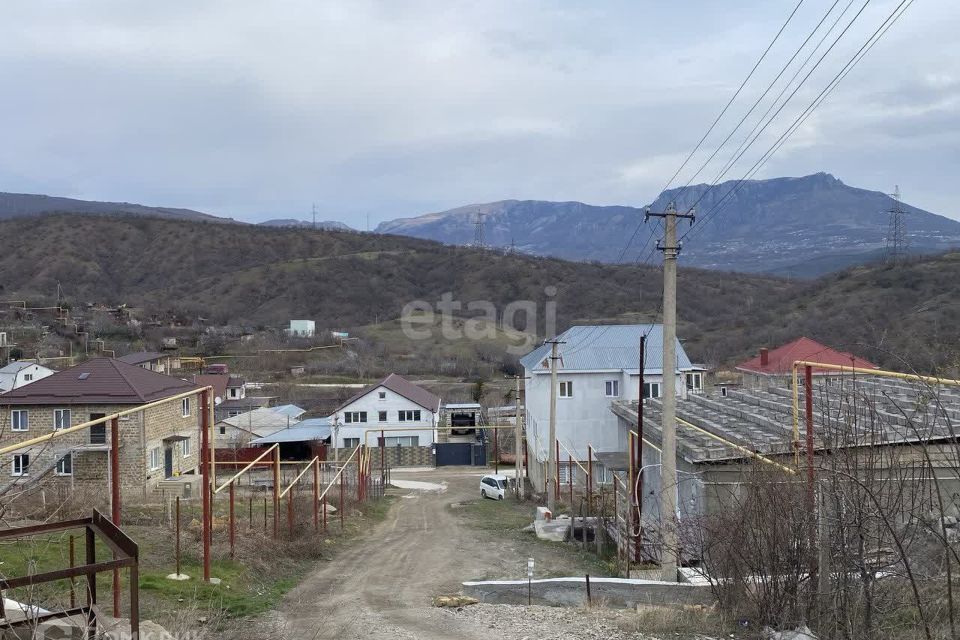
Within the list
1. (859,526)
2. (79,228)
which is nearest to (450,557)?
(859,526)

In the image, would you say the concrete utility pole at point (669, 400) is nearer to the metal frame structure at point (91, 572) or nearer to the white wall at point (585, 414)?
the metal frame structure at point (91, 572)

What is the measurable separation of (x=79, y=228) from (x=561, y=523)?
115991 mm

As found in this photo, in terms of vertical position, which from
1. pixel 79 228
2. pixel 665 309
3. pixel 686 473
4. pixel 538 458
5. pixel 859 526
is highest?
pixel 79 228

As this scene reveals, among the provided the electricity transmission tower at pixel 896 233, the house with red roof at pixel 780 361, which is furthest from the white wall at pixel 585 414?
the electricity transmission tower at pixel 896 233

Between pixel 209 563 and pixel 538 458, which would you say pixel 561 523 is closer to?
pixel 209 563

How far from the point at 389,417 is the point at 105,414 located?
18191 millimetres

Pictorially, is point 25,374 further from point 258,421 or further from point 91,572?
point 91,572

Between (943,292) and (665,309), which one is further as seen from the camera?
(943,292)

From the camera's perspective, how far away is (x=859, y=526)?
6477 millimetres

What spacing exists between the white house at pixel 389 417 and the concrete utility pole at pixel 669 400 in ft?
101

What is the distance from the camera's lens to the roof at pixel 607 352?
31.6 m

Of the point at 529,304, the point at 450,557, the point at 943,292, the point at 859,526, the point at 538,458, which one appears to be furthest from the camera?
the point at 529,304

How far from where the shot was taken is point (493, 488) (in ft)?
97.1

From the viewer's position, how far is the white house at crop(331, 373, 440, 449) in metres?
42.1
